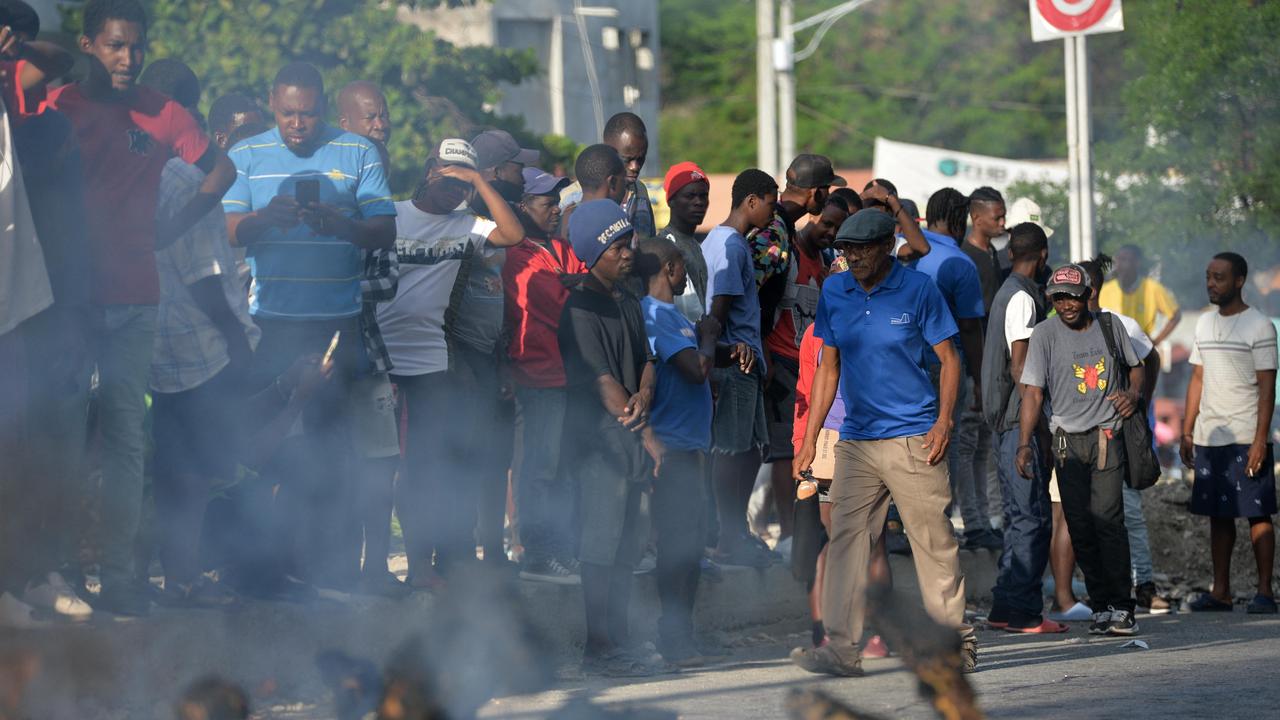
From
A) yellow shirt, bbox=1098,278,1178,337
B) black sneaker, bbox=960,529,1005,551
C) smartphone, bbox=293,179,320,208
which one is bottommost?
black sneaker, bbox=960,529,1005,551

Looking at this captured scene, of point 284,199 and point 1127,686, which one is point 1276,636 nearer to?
point 1127,686

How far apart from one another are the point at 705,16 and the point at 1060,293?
42337 mm

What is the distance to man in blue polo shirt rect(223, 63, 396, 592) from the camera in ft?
21.4

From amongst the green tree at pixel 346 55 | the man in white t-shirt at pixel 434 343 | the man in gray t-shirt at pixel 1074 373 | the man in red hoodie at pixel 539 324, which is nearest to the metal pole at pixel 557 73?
the green tree at pixel 346 55

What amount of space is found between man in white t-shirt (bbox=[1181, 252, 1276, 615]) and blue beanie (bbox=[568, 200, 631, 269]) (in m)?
4.09

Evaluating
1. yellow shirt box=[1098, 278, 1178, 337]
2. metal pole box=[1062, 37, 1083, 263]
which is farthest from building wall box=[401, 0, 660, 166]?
metal pole box=[1062, 37, 1083, 263]

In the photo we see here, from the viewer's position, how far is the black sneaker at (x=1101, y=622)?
8.32m

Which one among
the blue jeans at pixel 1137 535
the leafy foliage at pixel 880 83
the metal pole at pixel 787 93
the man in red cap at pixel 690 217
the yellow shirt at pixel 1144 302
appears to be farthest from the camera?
the leafy foliage at pixel 880 83

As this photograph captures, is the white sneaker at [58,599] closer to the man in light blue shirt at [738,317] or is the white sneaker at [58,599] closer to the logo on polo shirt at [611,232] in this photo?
the logo on polo shirt at [611,232]

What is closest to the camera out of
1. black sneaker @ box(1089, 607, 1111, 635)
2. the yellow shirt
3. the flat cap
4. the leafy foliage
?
the flat cap

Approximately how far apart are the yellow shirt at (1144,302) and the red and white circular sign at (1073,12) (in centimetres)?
220

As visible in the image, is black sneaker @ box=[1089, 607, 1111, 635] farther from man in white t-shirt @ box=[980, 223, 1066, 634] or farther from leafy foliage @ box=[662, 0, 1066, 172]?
leafy foliage @ box=[662, 0, 1066, 172]

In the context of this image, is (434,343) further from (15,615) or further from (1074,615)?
(1074,615)

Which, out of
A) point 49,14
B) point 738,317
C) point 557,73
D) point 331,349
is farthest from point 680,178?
point 557,73
